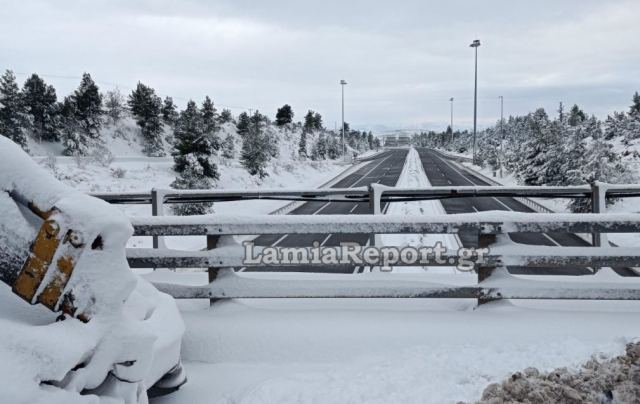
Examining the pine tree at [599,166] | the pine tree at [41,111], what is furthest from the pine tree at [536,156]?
the pine tree at [41,111]

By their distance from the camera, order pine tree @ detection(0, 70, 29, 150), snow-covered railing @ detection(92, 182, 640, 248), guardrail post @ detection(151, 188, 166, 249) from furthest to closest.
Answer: pine tree @ detection(0, 70, 29, 150)
guardrail post @ detection(151, 188, 166, 249)
snow-covered railing @ detection(92, 182, 640, 248)

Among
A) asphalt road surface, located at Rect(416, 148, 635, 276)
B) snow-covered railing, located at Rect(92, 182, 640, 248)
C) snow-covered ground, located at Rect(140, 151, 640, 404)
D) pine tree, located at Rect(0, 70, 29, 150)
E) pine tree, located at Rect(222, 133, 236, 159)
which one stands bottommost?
asphalt road surface, located at Rect(416, 148, 635, 276)

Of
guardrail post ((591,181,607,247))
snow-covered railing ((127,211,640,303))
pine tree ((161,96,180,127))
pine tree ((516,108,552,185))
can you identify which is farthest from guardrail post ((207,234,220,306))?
pine tree ((161,96,180,127))

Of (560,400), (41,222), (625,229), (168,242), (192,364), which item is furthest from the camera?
(168,242)

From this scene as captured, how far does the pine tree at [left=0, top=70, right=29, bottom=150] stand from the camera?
152 ft

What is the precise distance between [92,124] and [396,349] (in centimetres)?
5784

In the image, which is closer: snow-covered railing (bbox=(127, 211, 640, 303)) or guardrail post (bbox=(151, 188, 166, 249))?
snow-covered railing (bbox=(127, 211, 640, 303))

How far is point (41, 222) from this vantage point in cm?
257

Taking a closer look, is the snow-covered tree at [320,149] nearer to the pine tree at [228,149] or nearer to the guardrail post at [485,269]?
the pine tree at [228,149]

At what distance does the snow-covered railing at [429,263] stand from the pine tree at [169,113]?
68076mm

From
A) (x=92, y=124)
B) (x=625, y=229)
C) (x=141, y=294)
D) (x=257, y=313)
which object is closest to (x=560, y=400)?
(x=625, y=229)

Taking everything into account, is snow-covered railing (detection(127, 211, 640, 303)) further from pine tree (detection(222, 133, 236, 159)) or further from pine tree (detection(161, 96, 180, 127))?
pine tree (detection(161, 96, 180, 127))

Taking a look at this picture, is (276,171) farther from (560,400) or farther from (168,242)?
(560,400)

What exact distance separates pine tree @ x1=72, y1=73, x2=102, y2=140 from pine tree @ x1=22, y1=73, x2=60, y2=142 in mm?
2277
